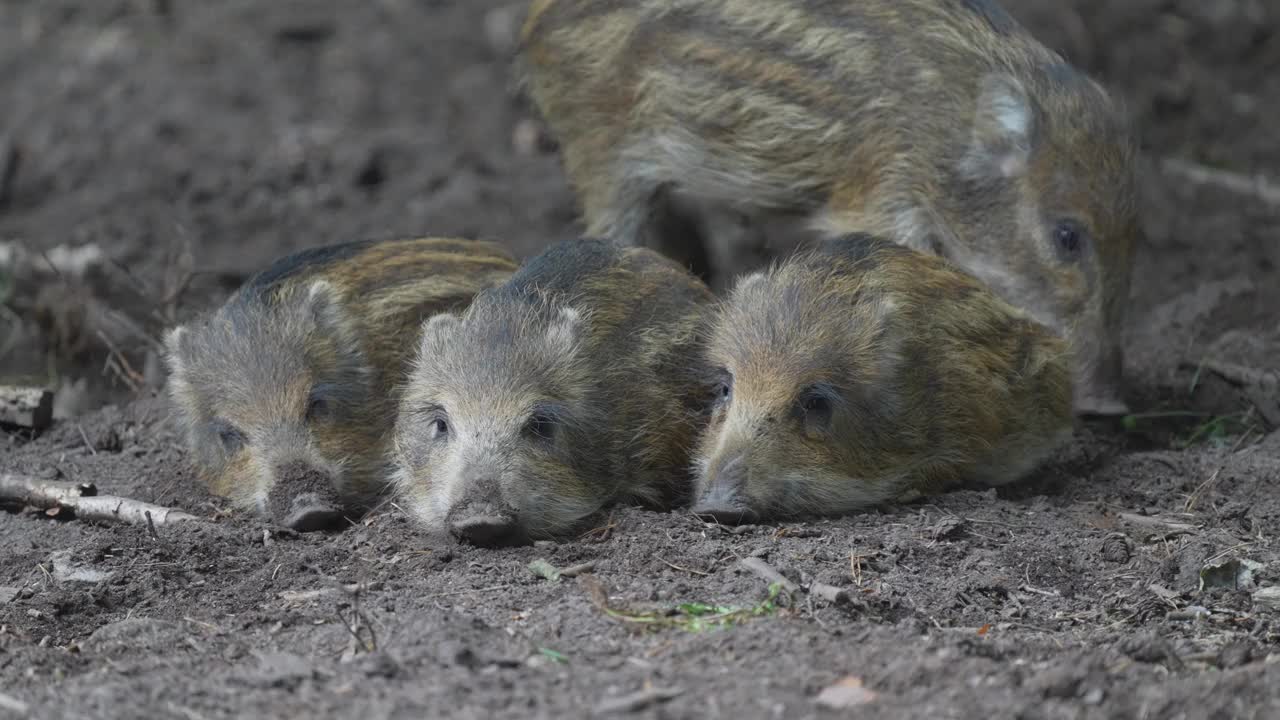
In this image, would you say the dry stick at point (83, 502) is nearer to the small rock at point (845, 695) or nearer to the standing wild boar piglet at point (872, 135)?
the small rock at point (845, 695)

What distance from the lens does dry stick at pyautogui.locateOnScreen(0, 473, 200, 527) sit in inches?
191

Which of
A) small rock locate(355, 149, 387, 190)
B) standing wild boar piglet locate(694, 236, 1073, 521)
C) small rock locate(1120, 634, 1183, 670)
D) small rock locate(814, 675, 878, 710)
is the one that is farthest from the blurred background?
small rock locate(814, 675, 878, 710)

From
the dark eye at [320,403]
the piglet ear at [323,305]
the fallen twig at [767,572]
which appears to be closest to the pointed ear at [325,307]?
the piglet ear at [323,305]

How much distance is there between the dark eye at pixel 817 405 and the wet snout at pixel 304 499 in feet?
4.83

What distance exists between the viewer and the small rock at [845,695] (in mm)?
3156

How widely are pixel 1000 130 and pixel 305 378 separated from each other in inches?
111

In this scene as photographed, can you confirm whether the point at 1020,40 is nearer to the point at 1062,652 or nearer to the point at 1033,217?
the point at 1033,217

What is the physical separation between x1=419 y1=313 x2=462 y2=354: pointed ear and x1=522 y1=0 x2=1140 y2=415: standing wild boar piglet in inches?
69.5

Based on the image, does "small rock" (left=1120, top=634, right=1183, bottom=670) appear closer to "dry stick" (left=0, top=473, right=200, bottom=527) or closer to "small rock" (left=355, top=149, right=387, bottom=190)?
"dry stick" (left=0, top=473, right=200, bottom=527)

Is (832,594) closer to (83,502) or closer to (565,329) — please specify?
(565,329)

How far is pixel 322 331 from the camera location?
210 inches

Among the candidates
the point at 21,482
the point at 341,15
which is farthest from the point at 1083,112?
the point at 341,15

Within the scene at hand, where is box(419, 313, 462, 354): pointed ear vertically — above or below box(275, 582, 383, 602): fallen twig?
above

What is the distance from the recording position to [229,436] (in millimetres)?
5211
